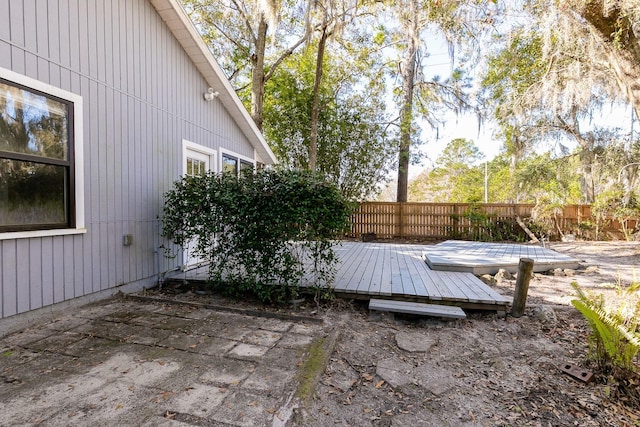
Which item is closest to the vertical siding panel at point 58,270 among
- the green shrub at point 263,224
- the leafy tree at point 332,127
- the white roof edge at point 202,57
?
the green shrub at point 263,224

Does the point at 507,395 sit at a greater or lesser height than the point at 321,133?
lesser

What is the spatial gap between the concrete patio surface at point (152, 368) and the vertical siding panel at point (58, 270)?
208 millimetres

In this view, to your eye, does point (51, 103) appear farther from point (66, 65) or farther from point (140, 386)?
point (140, 386)

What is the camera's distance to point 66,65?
3191mm

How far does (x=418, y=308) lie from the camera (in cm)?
350

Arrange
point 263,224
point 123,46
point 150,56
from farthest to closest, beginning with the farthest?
point 150,56 → point 123,46 → point 263,224

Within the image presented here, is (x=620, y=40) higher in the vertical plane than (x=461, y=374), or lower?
higher

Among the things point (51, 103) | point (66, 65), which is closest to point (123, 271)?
point (51, 103)

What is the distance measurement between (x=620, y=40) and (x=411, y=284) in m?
4.78

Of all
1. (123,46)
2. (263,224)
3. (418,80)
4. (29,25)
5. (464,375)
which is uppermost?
(418,80)

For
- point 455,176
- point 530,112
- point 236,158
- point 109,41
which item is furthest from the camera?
point 455,176

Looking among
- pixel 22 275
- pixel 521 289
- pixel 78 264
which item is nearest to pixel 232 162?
pixel 78 264

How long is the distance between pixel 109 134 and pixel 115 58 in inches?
36.2

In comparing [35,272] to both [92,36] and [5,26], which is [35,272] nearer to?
[5,26]
